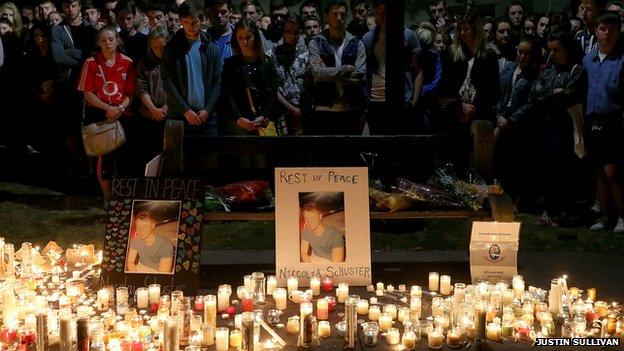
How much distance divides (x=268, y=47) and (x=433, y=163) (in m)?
2.15

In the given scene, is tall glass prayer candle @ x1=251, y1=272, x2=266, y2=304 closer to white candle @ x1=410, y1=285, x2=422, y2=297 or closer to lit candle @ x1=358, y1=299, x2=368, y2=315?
lit candle @ x1=358, y1=299, x2=368, y2=315

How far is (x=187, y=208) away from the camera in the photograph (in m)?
5.39

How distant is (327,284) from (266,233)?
87.8 inches

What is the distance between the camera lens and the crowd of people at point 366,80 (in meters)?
7.70

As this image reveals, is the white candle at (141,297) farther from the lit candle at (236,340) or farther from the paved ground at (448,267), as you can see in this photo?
the lit candle at (236,340)

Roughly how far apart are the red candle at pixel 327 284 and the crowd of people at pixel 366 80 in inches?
83.3

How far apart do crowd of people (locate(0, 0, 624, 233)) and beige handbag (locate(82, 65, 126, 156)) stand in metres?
0.11

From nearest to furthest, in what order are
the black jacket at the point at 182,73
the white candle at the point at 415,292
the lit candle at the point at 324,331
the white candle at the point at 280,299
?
the lit candle at the point at 324,331 < the white candle at the point at 280,299 < the white candle at the point at 415,292 < the black jacket at the point at 182,73

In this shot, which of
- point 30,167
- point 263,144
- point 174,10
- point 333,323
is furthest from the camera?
point 30,167

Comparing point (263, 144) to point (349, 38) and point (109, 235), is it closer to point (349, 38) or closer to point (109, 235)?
point (109, 235)

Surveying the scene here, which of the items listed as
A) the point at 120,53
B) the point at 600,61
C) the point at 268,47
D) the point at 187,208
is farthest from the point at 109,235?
the point at 600,61

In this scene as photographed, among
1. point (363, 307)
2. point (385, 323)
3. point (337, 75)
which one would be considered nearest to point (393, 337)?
point (385, 323)

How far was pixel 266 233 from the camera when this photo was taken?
7.61 metres

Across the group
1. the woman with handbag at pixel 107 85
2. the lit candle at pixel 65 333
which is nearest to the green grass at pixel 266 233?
the woman with handbag at pixel 107 85
